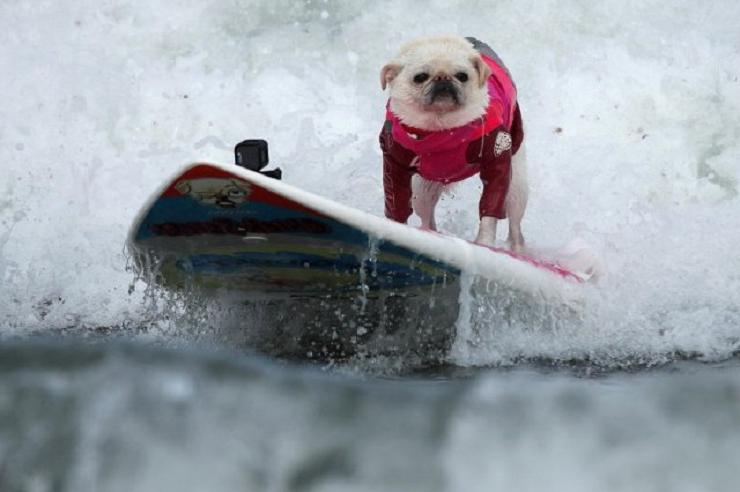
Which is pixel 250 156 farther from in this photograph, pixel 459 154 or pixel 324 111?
pixel 324 111

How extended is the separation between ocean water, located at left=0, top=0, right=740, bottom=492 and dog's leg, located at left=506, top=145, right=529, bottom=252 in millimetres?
428

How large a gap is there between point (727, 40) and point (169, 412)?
604cm

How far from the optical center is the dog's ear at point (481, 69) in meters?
4.24

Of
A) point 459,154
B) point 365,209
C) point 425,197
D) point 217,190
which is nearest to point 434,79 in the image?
point 459,154

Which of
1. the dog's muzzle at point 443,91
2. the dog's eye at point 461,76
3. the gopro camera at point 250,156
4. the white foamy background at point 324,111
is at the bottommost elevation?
the white foamy background at point 324,111

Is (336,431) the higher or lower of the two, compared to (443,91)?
lower

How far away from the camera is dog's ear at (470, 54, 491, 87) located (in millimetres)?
4242

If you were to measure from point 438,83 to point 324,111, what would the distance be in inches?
126

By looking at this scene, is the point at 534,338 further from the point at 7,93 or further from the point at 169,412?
the point at 7,93

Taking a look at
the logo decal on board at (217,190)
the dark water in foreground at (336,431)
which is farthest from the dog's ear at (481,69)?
the dark water in foreground at (336,431)

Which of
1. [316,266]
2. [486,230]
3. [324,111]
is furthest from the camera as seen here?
[324,111]

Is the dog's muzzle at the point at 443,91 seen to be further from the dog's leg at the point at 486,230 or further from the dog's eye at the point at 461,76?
the dog's leg at the point at 486,230

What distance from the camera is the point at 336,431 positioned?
8.12 ft

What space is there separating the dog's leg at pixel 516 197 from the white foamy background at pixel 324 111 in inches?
26.9
